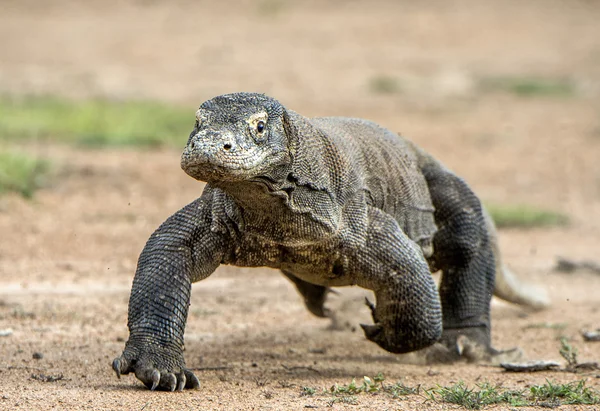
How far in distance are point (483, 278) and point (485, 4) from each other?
19.6 m

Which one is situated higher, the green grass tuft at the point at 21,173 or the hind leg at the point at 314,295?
the green grass tuft at the point at 21,173

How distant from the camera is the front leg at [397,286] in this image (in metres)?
4.65

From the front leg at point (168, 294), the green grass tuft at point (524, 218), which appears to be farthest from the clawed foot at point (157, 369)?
the green grass tuft at point (524, 218)

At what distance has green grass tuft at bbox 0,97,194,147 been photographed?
11.5 m

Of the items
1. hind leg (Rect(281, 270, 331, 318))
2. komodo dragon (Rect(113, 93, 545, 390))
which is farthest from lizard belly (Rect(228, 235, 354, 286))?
hind leg (Rect(281, 270, 331, 318))

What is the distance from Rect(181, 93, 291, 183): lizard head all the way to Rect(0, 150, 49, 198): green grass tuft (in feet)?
16.0

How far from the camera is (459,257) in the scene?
5598 millimetres

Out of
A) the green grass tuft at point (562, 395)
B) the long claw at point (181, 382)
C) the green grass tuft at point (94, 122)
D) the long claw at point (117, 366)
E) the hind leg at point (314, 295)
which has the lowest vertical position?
the long claw at point (181, 382)

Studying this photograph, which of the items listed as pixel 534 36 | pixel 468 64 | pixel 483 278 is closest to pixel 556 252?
pixel 483 278

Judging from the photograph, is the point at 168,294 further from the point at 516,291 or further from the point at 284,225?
the point at 516,291

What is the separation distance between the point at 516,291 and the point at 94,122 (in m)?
6.64

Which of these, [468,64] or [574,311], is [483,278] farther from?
[468,64]

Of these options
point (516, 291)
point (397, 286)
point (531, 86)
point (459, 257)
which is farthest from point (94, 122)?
point (531, 86)

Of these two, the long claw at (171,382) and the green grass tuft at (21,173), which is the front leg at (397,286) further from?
the green grass tuft at (21,173)
